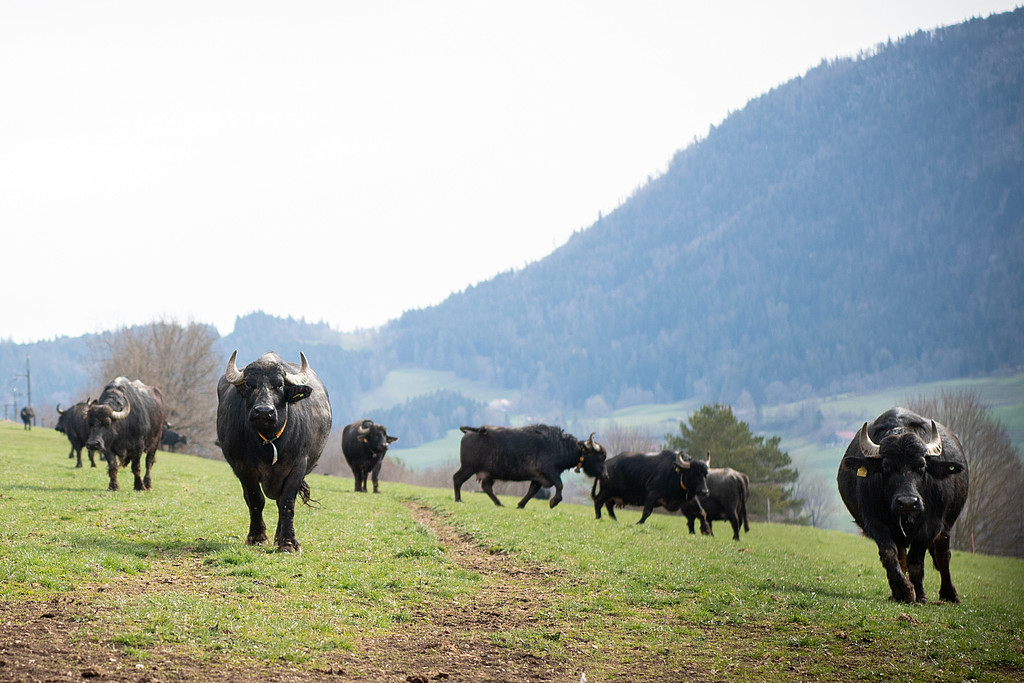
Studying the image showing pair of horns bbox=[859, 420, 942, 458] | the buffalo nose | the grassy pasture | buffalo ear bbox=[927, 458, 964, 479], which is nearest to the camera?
the grassy pasture

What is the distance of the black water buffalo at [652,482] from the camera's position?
28.8 meters

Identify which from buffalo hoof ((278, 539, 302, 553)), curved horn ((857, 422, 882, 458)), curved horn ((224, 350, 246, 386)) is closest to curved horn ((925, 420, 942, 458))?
curved horn ((857, 422, 882, 458))

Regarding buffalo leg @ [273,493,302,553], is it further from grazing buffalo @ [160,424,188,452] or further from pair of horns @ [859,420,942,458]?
grazing buffalo @ [160,424,188,452]

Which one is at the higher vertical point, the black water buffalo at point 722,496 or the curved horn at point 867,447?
the curved horn at point 867,447

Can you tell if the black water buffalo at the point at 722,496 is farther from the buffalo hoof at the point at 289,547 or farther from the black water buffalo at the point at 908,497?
the buffalo hoof at the point at 289,547

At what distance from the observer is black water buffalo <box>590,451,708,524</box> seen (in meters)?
28.8

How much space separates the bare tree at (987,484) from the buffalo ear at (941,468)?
45072 millimetres

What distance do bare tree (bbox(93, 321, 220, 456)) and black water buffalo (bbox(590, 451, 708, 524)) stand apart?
187 ft

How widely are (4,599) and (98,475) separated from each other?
19578 millimetres

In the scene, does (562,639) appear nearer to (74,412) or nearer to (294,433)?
(294,433)

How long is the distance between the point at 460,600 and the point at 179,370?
81.1 metres

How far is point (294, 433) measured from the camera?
14.1 metres

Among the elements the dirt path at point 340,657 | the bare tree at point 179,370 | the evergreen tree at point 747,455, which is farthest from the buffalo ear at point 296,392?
the bare tree at point 179,370

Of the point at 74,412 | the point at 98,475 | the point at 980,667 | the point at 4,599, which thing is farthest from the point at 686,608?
the point at 74,412
